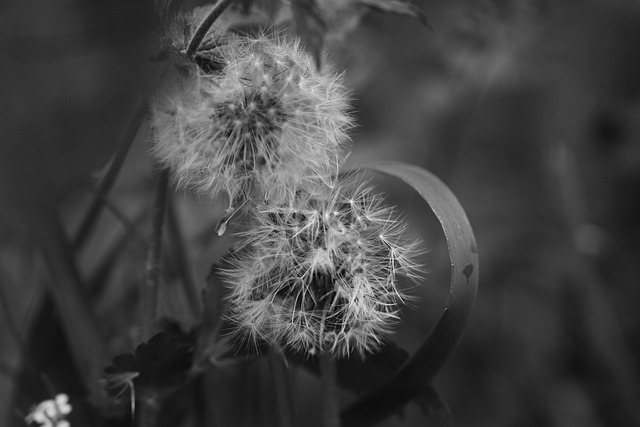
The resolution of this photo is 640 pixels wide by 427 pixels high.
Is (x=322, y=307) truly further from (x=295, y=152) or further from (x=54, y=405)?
(x=54, y=405)

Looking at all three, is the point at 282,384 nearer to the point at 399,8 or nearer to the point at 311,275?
the point at 311,275

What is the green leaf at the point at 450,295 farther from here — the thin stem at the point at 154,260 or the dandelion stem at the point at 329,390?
the thin stem at the point at 154,260

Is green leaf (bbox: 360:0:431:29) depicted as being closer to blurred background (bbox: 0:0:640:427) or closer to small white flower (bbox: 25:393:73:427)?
blurred background (bbox: 0:0:640:427)

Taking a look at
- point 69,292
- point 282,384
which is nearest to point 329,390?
point 282,384

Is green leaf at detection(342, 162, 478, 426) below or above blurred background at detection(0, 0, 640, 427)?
above

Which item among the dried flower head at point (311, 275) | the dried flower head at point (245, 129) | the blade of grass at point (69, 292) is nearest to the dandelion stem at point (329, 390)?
the dried flower head at point (311, 275)

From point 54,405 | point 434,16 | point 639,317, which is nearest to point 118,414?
point 54,405

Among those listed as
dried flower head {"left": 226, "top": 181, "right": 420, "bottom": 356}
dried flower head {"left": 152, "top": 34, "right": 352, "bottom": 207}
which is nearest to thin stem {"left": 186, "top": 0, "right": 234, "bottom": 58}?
dried flower head {"left": 152, "top": 34, "right": 352, "bottom": 207}
